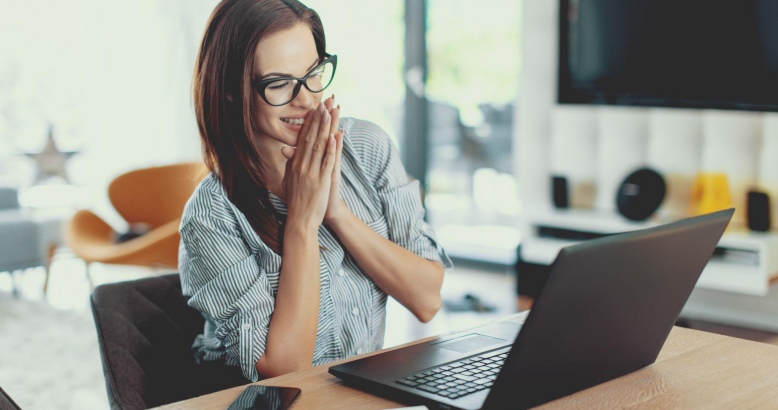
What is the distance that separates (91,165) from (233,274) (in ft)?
17.0

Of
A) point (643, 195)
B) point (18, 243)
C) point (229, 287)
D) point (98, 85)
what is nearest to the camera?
point (229, 287)

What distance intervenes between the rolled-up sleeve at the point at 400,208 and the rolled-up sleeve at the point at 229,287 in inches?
11.3

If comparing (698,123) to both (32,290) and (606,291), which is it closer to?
(606,291)

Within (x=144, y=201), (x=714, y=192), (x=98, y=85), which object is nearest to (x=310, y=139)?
(x=714, y=192)

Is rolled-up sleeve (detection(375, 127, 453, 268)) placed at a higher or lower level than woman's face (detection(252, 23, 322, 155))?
lower

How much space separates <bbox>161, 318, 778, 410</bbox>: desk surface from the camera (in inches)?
40.7

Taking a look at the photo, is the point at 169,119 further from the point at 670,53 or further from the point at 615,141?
the point at 670,53

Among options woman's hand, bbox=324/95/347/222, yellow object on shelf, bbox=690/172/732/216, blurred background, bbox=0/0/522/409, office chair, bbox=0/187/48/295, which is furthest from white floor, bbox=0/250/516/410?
woman's hand, bbox=324/95/347/222

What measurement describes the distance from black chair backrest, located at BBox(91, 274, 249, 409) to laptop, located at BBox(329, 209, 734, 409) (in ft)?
1.31

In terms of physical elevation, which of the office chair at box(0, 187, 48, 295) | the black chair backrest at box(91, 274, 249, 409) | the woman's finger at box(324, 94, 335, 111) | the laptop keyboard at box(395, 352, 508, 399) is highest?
the woman's finger at box(324, 94, 335, 111)

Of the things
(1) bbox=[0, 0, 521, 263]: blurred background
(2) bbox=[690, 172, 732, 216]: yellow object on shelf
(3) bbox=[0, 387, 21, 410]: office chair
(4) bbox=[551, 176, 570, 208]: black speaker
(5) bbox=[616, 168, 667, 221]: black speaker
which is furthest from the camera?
(1) bbox=[0, 0, 521, 263]: blurred background

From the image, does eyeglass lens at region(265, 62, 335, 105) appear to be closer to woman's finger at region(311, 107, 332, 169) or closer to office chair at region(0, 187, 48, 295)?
woman's finger at region(311, 107, 332, 169)

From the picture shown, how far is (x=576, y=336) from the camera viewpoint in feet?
3.19

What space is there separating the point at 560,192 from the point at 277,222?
285 cm
